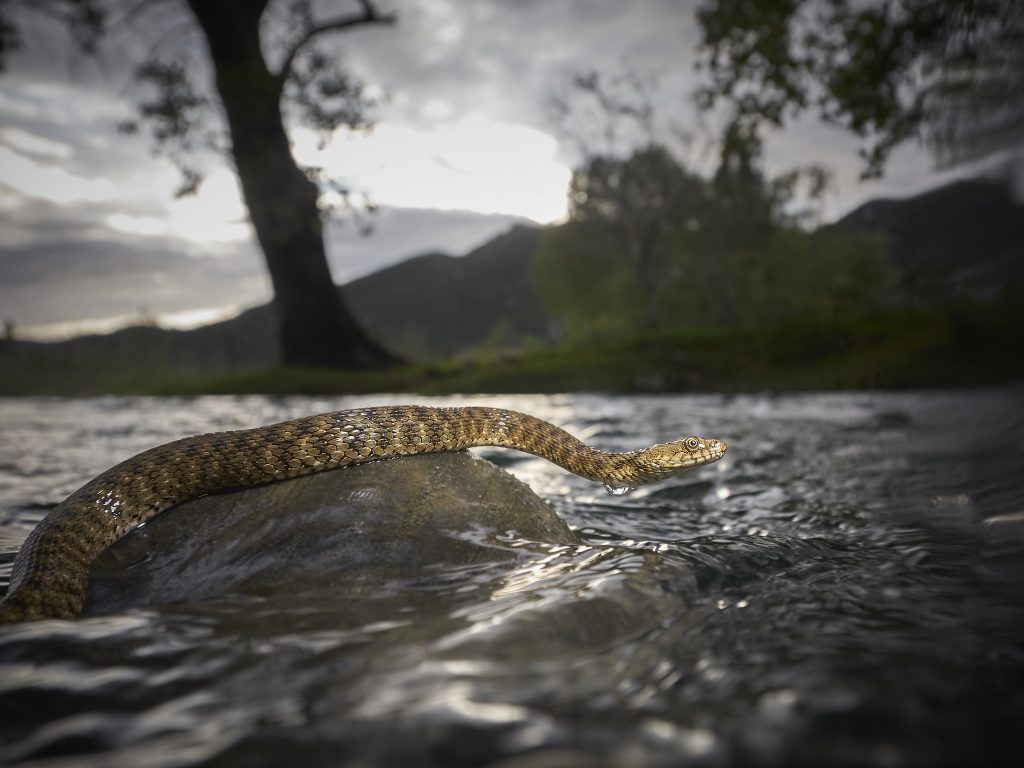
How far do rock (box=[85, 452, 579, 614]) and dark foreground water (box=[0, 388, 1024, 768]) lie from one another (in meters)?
0.29

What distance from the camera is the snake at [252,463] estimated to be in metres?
4.09

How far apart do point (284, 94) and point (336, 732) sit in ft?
113

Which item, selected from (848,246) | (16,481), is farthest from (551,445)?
(848,246)

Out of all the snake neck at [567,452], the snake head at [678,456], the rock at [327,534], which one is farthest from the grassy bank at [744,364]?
the rock at [327,534]

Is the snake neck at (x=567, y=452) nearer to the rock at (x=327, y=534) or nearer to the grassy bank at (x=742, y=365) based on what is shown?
the rock at (x=327, y=534)

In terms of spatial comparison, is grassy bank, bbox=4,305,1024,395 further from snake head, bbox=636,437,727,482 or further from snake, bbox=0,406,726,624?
snake, bbox=0,406,726,624

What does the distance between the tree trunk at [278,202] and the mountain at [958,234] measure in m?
24.9

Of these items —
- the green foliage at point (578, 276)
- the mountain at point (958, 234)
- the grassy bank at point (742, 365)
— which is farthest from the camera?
the green foliage at point (578, 276)

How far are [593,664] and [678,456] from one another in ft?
12.5

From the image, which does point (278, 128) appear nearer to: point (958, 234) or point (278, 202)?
point (278, 202)

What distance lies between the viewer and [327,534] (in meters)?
4.41

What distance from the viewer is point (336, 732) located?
2160mm

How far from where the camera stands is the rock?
13.4 feet

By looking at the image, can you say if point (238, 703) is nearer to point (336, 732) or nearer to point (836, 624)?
point (336, 732)
